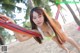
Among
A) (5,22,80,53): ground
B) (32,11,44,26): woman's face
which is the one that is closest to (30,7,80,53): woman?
(32,11,44,26): woman's face

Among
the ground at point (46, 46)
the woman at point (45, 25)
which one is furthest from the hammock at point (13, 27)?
the ground at point (46, 46)

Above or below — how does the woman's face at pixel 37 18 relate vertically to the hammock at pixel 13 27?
above

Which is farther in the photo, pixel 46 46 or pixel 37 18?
pixel 46 46

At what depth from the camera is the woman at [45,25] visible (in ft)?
3.89

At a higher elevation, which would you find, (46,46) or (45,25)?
(45,25)

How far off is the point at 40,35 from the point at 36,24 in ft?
0.21

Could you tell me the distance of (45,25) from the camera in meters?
1.23

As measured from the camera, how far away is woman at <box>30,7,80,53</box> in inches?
46.7

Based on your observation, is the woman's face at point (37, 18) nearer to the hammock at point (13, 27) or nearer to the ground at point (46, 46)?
the hammock at point (13, 27)

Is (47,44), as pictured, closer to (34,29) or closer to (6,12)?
(6,12)

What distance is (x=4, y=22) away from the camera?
3.67ft

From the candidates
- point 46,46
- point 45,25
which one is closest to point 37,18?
point 45,25

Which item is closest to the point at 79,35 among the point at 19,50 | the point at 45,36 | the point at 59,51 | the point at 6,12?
the point at 59,51

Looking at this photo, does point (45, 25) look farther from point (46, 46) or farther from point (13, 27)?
Answer: point (46, 46)
